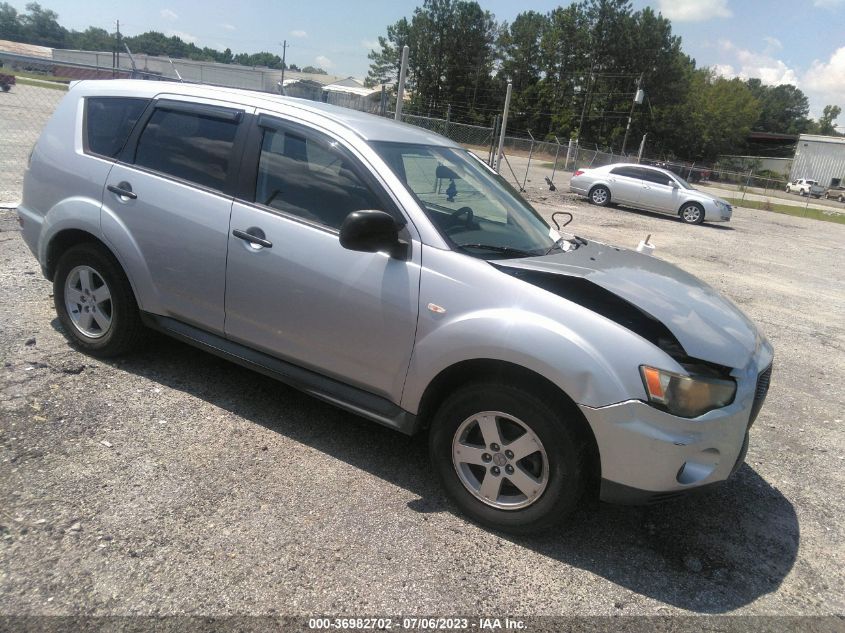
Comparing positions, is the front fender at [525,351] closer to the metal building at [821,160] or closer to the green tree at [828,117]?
the metal building at [821,160]

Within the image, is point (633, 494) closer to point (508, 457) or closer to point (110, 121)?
point (508, 457)

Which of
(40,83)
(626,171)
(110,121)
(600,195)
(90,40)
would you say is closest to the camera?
(110,121)

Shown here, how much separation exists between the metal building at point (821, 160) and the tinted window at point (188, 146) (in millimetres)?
84077

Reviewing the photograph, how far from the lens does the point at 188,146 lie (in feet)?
12.9

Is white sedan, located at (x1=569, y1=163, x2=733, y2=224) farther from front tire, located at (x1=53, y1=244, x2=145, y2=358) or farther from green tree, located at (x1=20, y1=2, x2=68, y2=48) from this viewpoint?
green tree, located at (x1=20, y1=2, x2=68, y2=48)

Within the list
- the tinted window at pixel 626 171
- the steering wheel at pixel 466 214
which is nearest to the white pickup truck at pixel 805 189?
the tinted window at pixel 626 171

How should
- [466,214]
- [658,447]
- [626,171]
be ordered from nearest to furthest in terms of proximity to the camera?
[658,447], [466,214], [626,171]

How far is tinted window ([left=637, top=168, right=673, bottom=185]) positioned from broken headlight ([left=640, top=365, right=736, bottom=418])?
19.7 meters

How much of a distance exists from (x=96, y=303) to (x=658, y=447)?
11.9ft

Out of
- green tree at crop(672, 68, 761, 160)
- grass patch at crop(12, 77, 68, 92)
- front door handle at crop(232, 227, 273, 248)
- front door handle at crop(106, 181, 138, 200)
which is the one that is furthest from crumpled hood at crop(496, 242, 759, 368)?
green tree at crop(672, 68, 761, 160)

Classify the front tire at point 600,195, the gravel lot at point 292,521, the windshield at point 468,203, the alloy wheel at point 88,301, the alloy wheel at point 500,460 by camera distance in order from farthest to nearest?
1. the front tire at point 600,195
2. the alloy wheel at point 88,301
3. the windshield at point 468,203
4. the alloy wheel at point 500,460
5. the gravel lot at point 292,521

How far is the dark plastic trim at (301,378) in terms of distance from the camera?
10.8 feet

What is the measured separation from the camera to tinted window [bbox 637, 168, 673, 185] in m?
20.7

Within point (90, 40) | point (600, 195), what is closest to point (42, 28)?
point (90, 40)
